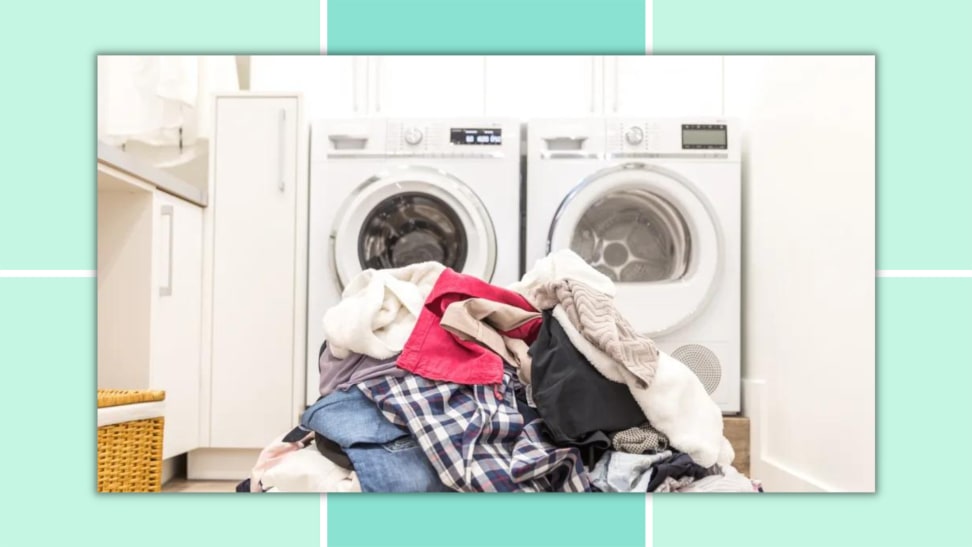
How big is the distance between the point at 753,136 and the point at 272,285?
1.05m

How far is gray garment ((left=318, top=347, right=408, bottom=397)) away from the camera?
3.30ft

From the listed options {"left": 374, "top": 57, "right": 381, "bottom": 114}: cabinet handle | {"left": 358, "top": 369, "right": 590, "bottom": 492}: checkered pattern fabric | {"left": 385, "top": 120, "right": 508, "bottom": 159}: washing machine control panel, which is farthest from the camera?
{"left": 385, "top": 120, "right": 508, "bottom": 159}: washing machine control panel

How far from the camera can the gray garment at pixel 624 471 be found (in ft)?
3.22

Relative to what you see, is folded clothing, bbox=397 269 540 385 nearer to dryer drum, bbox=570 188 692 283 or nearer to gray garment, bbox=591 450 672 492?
gray garment, bbox=591 450 672 492

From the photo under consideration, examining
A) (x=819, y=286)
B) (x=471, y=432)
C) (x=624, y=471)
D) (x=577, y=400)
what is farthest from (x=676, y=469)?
(x=819, y=286)

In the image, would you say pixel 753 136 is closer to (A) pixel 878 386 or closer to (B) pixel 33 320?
(A) pixel 878 386

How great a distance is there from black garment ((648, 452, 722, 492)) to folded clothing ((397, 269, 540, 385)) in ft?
0.91

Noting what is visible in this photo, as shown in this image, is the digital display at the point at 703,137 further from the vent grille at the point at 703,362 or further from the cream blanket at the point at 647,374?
the cream blanket at the point at 647,374

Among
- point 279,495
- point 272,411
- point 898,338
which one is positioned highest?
point 898,338

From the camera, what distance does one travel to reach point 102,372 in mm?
1134

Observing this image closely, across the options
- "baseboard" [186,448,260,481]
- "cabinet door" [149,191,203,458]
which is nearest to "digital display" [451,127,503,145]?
"cabinet door" [149,191,203,458]

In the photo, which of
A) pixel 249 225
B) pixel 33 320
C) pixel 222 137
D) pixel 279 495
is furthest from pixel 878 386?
pixel 33 320

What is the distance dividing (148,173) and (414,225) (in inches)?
21.3
